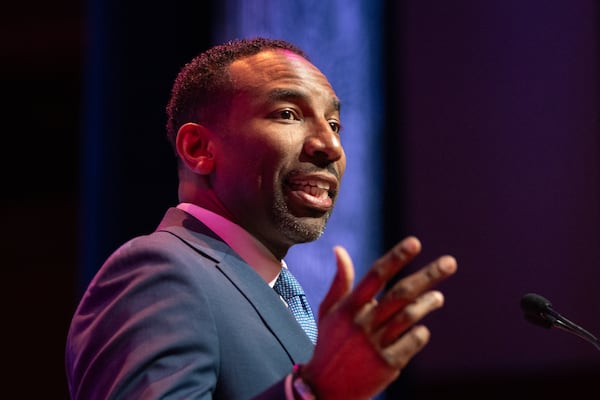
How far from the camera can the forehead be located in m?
A: 1.98

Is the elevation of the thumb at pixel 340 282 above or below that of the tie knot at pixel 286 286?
above

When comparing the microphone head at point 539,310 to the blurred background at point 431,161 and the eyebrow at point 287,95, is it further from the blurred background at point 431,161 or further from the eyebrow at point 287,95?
the blurred background at point 431,161

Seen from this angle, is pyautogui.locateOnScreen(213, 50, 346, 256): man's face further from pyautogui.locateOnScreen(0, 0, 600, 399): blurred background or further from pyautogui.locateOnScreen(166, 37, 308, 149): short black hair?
pyautogui.locateOnScreen(0, 0, 600, 399): blurred background

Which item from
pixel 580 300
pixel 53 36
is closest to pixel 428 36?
pixel 580 300

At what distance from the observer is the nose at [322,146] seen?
190 centimetres

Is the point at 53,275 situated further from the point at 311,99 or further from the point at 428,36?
the point at 311,99

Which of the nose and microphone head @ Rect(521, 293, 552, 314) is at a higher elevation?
the nose

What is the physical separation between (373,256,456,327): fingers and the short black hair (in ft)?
2.90

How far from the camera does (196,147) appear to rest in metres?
2.02

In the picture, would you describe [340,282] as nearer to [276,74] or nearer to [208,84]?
[276,74]

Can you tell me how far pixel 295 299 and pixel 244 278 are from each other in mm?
246

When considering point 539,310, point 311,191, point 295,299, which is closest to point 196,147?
point 311,191

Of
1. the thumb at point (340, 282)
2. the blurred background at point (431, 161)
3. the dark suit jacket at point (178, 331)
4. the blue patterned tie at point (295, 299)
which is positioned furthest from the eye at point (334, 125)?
the blurred background at point (431, 161)

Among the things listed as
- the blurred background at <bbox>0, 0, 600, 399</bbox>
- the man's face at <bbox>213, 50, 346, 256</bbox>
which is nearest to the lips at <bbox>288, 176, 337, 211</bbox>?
the man's face at <bbox>213, 50, 346, 256</bbox>
